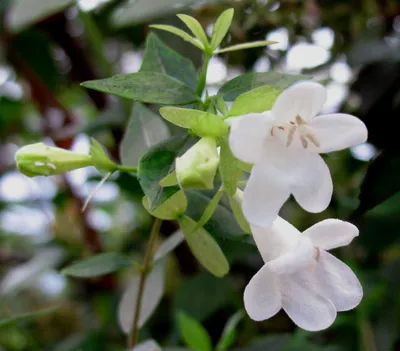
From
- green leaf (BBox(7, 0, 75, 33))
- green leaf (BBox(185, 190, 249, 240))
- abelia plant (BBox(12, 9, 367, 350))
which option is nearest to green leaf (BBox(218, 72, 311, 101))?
abelia plant (BBox(12, 9, 367, 350))

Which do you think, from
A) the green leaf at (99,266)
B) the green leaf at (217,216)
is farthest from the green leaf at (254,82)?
the green leaf at (99,266)

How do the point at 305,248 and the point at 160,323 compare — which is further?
the point at 160,323

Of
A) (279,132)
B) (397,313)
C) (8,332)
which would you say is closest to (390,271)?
(397,313)

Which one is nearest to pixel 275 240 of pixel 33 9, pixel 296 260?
pixel 296 260

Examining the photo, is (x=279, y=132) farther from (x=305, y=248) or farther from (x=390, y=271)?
(x=390, y=271)

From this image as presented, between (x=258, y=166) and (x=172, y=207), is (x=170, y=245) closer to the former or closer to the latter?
(x=172, y=207)
